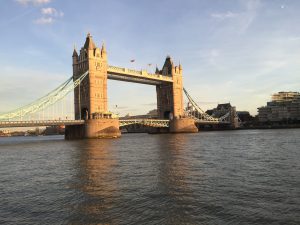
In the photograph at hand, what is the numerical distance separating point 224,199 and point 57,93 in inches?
3065

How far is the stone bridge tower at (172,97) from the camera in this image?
131363 mm

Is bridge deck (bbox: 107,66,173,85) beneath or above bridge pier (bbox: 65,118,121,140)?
above

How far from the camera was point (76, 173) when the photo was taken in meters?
27.1

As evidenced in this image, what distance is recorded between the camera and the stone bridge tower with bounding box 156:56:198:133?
431 ft

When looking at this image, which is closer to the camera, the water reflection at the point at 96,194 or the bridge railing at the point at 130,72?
the water reflection at the point at 96,194

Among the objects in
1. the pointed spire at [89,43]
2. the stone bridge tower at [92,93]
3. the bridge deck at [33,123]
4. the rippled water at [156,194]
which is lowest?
the rippled water at [156,194]

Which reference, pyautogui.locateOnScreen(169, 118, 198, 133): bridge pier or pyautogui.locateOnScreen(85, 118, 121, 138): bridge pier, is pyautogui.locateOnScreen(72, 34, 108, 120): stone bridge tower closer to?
pyautogui.locateOnScreen(85, 118, 121, 138): bridge pier

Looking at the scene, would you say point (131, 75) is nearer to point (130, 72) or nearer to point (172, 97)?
point (130, 72)

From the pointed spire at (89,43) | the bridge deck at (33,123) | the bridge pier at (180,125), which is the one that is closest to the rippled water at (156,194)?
the bridge deck at (33,123)

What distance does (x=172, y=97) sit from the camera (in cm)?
13375

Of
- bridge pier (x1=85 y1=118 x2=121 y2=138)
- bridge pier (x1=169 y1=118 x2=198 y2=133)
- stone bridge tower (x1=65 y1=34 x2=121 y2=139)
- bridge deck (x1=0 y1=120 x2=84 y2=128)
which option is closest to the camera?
bridge deck (x1=0 y1=120 x2=84 y2=128)

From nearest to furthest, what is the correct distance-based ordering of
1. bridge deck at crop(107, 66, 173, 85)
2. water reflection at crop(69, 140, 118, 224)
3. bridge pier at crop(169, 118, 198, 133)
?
water reflection at crop(69, 140, 118, 224), bridge deck at crop(107, 66, 173, 85), bridge pier at crop(169, 118, 198, 133)

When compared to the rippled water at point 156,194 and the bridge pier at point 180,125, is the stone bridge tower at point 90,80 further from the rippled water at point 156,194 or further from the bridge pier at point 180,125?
the rippled water at point 156,194

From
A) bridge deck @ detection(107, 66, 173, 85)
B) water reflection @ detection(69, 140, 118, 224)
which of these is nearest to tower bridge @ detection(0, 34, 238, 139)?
bridge deck @ detection(107, 66, 173, 85)
